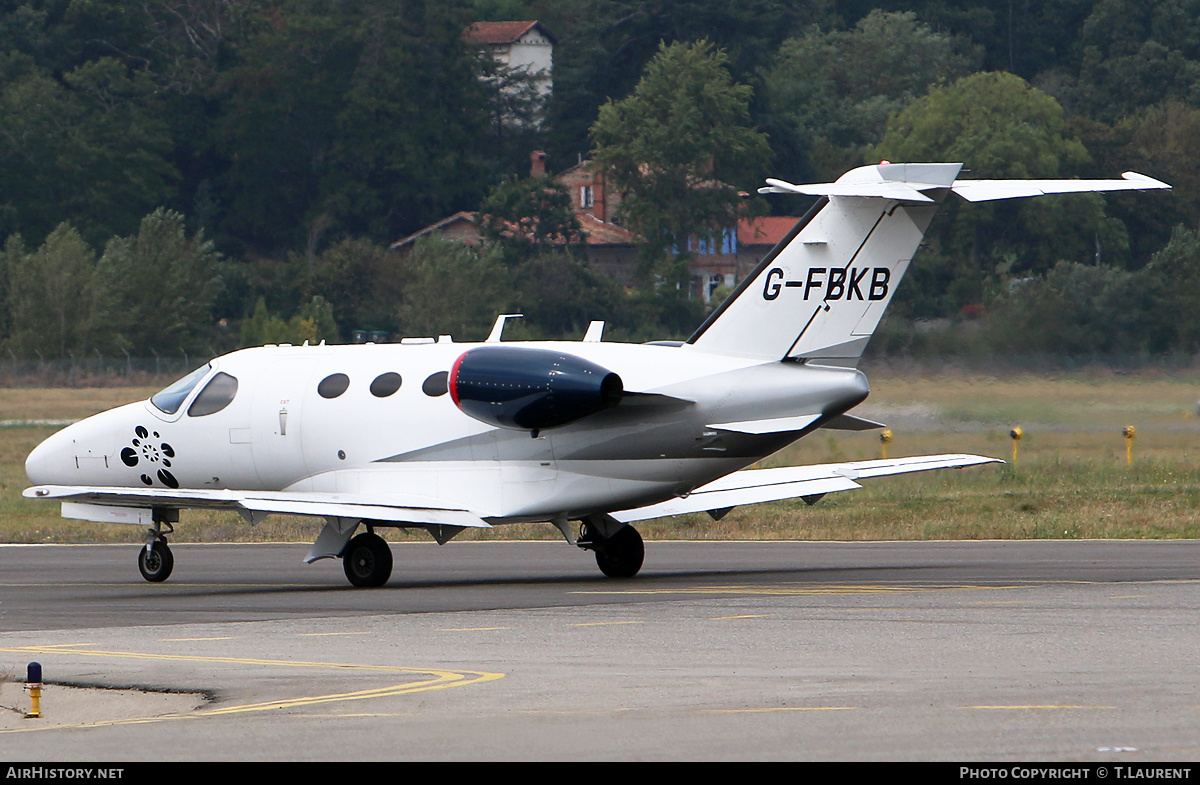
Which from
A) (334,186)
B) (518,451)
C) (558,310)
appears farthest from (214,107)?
(518,451)

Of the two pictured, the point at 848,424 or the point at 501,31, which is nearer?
the point at 848,424

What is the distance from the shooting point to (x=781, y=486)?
2425 centimetres

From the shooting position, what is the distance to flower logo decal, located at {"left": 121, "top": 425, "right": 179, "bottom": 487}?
25.8m

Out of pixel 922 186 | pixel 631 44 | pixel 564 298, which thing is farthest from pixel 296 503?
pixel 631 44

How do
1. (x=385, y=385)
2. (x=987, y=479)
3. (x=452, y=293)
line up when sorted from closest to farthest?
(x=385, y=385) < (x=987, y=479) < (x=452, y=293)

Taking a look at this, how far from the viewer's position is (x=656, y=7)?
13538 centimetres

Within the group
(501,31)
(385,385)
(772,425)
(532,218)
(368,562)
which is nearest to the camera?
(772,425)

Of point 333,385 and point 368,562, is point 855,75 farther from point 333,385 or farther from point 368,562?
point 368,562

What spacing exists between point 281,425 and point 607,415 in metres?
4.73

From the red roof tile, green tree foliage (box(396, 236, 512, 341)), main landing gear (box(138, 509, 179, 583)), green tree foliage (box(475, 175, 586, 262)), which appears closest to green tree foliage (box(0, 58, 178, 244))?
green tree foliage (box(475, 175, 586, 262))

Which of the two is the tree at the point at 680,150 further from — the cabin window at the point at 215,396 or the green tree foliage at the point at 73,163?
the cabin window at the point at 215,396

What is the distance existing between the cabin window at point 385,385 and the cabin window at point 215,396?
2.26 meters

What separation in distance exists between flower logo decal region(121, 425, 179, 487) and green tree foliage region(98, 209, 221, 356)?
2880 inches
